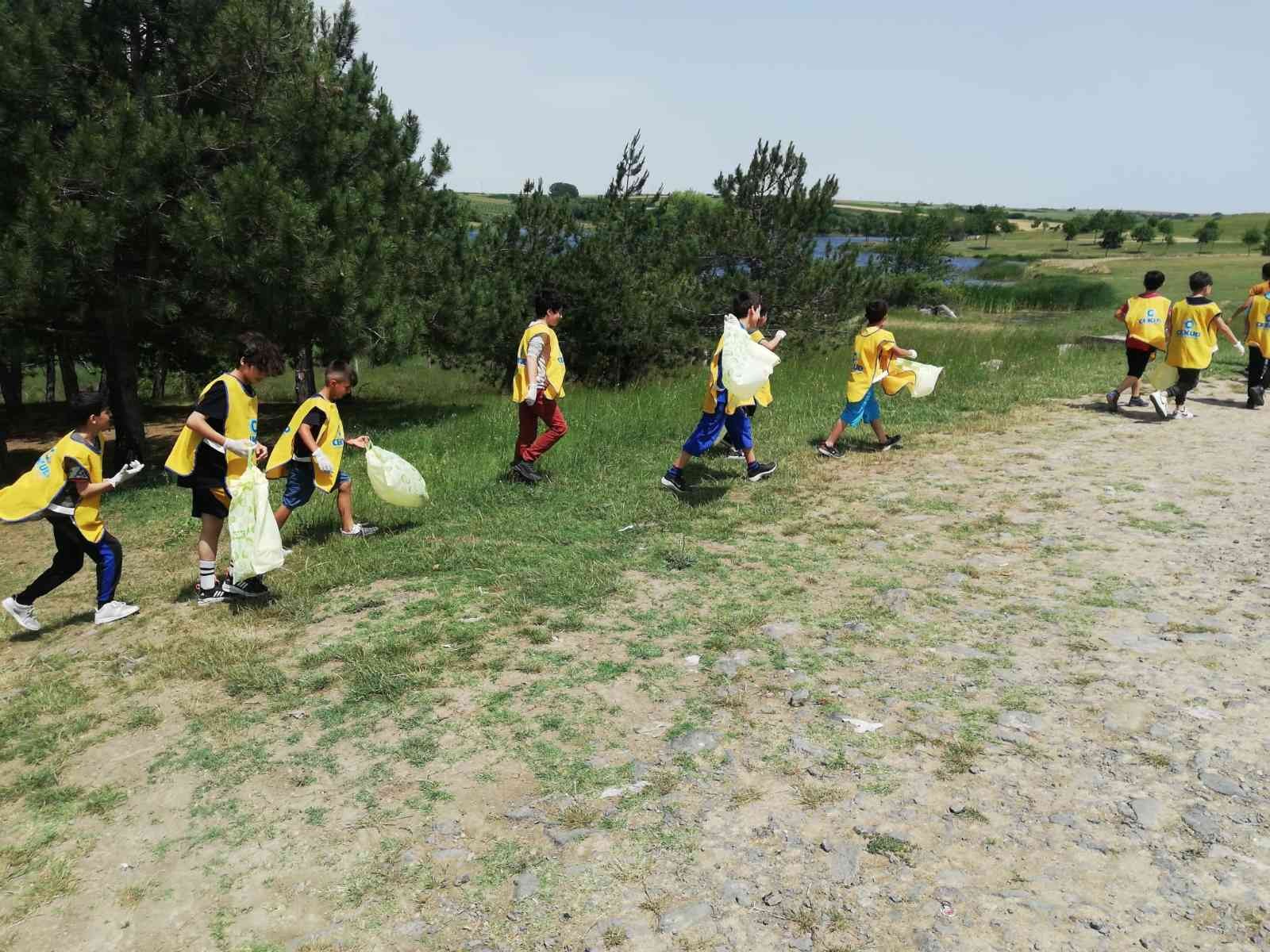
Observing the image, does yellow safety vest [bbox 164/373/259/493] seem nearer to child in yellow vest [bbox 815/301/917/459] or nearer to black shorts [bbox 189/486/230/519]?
black shorts [bbox 189/486/230/519]

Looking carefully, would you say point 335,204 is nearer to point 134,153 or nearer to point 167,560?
point 134,153

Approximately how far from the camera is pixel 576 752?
161 inches

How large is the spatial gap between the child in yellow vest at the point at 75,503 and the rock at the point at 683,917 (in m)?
4.29

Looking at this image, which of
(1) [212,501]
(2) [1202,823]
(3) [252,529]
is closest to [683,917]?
(2) [1202,823]

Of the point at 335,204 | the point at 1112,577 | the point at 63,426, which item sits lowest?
the point at 63,426

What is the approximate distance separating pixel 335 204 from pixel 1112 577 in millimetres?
9657

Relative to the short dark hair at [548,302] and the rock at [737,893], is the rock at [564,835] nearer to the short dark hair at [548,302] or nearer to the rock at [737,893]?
the rock at [737,893]

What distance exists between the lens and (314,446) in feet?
21.6

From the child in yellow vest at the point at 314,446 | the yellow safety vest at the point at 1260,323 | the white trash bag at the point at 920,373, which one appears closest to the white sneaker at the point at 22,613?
the child in yellow vest at the point at 314,446

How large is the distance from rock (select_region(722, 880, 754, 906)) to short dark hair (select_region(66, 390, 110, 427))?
4.82 meters

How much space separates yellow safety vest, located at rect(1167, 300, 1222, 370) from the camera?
998cm

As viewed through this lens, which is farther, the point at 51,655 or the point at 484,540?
the point at 484,540

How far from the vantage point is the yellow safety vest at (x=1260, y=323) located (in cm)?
1059

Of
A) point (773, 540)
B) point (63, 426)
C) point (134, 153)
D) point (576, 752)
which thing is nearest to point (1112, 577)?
point (773, 540)
